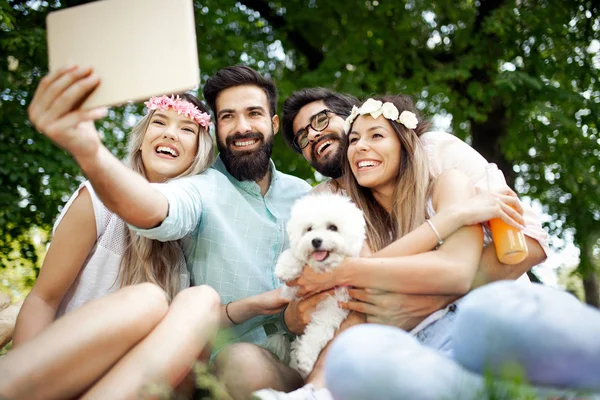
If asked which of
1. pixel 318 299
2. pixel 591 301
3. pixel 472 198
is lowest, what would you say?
pixel 591 301

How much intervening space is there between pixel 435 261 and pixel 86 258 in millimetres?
1485

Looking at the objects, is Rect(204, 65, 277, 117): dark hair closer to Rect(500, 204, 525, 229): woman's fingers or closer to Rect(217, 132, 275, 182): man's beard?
Rect(217, 132, 275, 182): man's beard

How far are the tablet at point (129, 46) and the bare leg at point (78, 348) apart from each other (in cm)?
63

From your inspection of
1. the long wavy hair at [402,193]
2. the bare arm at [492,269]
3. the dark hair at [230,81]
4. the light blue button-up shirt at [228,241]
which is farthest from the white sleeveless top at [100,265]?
the bare arm at [492,269]

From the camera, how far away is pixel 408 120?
269cm

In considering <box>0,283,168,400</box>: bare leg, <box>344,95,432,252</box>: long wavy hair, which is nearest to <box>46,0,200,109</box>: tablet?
<box>0,283,168,400</box>: bare leg

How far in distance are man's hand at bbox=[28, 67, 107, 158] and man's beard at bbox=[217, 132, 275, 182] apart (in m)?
1.32

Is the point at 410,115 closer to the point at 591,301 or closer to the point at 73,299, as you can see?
the point at 73,299

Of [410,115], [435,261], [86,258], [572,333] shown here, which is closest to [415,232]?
[435,261]

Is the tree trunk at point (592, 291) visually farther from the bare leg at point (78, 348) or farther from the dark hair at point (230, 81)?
the bare leg at point (78, 348)

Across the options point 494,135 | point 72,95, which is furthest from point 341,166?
point 494,135

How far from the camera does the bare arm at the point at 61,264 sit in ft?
7.75

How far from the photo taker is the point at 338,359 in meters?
1.37

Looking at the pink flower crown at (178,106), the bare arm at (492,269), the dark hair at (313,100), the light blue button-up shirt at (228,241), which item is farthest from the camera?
the dark hair at (313,100)
